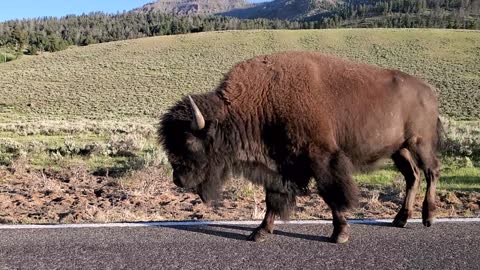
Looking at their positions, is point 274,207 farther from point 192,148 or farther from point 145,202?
point 145,202

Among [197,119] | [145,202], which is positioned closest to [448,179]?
[145,202]

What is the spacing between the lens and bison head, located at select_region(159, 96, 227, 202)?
4.98 meters

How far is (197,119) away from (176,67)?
57115mm

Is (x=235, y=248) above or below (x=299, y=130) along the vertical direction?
below

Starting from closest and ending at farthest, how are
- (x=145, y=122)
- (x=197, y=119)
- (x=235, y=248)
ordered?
1. (x=235, y=248)
2. (x=197, y=119)
3. (x=145, y=122)

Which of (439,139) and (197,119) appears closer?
(197,119)

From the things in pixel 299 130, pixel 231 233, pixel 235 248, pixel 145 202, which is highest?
pixel 299 130

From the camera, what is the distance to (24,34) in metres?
96.1

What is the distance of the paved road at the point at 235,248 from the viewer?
3.97m

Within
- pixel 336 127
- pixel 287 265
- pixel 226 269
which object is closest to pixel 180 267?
pixel 226 269

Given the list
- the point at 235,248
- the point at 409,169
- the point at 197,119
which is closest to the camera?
the point at 235,248

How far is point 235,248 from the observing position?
14.5 feet

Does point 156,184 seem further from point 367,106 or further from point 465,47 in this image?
point 465,47

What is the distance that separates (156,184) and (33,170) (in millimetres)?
3482
